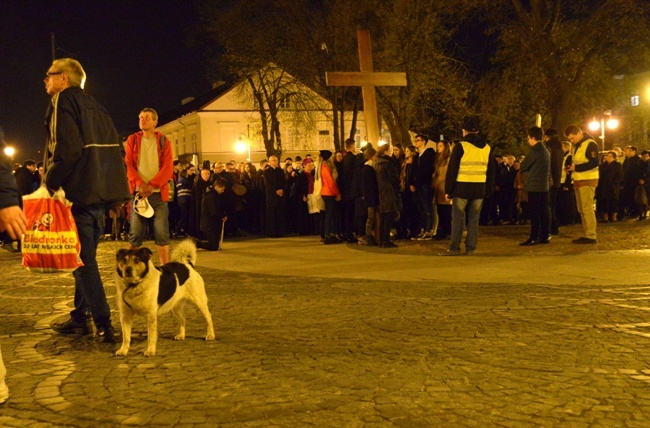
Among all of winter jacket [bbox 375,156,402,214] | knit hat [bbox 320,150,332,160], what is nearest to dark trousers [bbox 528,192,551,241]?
winter jacket [bbox 375,156,402,214]

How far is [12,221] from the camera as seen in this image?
5.02 m

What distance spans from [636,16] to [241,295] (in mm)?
26382

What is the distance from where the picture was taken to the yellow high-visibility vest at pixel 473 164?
13445mm

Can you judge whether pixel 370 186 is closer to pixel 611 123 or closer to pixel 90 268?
pixel 90 268

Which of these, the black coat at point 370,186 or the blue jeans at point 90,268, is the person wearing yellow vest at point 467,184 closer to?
the black coat at point 370,186

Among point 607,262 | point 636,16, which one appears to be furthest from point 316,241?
point 636,16

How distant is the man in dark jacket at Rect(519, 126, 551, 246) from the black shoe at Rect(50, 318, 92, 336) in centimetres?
930

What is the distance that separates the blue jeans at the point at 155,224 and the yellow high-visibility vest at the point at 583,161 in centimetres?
818

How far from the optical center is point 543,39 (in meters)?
31.7

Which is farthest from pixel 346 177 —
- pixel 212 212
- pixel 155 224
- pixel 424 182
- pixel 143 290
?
pixel 143 290

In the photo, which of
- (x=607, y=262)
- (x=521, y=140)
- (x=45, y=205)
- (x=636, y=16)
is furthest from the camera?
(x=521, y=140)

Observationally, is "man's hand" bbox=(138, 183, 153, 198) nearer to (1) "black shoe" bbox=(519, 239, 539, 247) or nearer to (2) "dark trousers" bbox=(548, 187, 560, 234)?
(1) "black shoe" bbox=(519, 239, 539, 247)

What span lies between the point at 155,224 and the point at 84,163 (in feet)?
9.64

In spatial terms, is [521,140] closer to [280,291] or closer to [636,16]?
[636,16]
